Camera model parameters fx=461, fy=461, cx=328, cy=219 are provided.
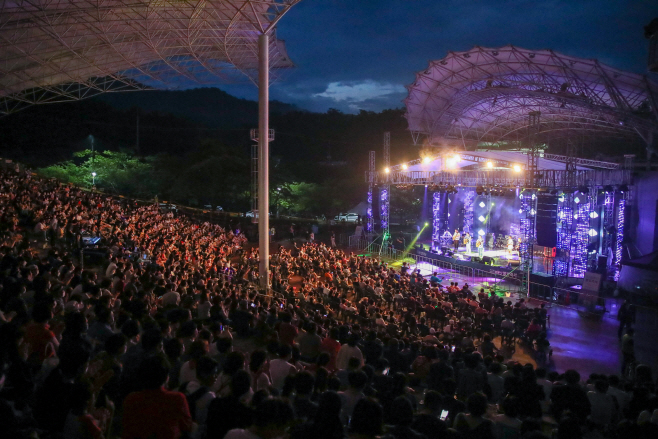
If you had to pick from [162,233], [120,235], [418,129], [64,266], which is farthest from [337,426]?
[418,129]

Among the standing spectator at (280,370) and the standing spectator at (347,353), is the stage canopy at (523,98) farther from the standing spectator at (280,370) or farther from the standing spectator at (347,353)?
the standing spectator at (280,370)

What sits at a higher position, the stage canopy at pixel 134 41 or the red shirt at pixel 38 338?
the stage canopy at pixel 134 41

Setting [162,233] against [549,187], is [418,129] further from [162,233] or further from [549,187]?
[162,233]

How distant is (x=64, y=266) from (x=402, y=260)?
17245 mm

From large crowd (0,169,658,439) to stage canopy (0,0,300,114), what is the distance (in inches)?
267

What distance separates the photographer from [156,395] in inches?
112

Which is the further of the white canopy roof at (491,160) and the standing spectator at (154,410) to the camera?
the white canopy roof at (491,160)

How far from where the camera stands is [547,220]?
18.4 metres

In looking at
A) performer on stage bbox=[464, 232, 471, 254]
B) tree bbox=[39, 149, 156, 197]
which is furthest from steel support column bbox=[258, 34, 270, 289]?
tree bbox=[39, 149, 156, 197]

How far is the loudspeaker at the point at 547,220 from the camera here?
18234mm

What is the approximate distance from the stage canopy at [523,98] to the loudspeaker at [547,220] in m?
2.99

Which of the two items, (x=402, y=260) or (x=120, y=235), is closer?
(x=120, y=235)

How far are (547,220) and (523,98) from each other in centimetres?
523

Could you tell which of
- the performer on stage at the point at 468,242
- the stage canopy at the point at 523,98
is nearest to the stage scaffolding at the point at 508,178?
the stage canopy at the point at 523,98
